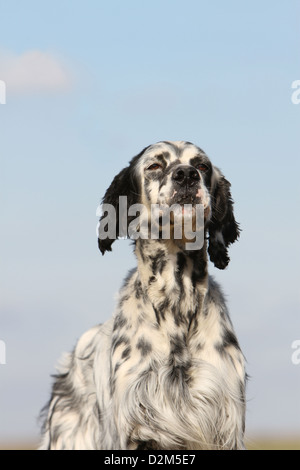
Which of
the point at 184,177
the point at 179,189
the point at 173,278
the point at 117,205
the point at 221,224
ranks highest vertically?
the point at 184,177

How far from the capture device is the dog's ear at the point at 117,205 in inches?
467

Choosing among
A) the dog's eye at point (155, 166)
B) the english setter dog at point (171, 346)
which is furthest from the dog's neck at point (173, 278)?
the dog's eye at point (155, 166)

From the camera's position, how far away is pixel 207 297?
1129cm

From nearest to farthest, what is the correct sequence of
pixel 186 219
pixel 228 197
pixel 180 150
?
pixel 186 219 → pixel 180 150 → pixel 228 197

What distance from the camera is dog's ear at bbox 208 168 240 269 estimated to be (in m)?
11.7

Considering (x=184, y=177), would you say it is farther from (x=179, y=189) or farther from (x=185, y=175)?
(x=179, y=189)

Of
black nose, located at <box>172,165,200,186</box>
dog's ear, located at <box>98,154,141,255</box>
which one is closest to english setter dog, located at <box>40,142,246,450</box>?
black nose, located at <box>172,165,200,186</box>

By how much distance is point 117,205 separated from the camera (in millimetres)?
12102

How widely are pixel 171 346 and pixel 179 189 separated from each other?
1.93 metres

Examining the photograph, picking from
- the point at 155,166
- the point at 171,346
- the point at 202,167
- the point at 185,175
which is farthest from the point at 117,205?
the point at 171,346
